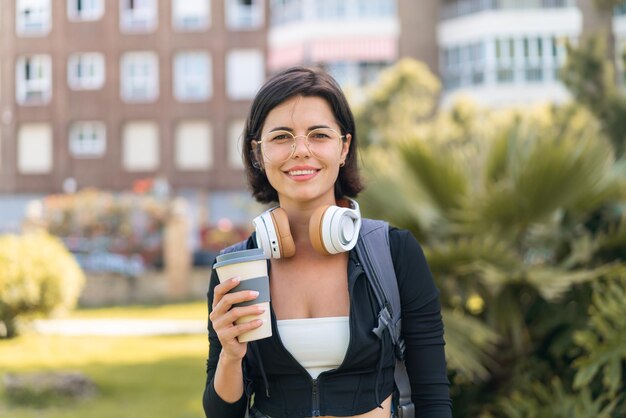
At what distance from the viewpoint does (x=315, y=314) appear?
2.45 metres

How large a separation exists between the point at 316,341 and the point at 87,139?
40675mm

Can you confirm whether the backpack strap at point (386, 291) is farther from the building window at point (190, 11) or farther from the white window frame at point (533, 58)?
the building window at point (190, 11)

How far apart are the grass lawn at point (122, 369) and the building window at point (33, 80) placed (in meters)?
28.9

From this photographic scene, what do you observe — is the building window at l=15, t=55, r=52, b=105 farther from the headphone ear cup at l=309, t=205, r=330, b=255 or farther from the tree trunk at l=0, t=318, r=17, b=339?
the headphone ear cup at l=309, t=205, r=330, b=255

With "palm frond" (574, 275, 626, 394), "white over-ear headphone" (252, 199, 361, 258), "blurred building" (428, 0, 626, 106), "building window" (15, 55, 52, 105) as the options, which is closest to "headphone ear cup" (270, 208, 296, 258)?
"white over-ear headphone" (252, 199, 361, 258)

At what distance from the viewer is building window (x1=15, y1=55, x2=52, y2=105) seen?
137 feet

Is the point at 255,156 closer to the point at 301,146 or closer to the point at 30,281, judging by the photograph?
the point at 301,146

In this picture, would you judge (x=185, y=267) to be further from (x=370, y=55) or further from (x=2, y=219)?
(x=2, y=219)

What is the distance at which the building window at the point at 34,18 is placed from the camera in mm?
41719

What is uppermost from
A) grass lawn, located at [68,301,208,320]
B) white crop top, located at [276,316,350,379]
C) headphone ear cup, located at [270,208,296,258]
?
headphone ear cup, located at [270,208,296,258]

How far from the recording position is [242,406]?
8.29 ft

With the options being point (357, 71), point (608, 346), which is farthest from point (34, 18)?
point (608, 346)

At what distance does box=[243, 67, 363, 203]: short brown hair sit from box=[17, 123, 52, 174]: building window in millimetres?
40296

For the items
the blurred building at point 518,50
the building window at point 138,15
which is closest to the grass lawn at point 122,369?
the blurred building at point 518,50
